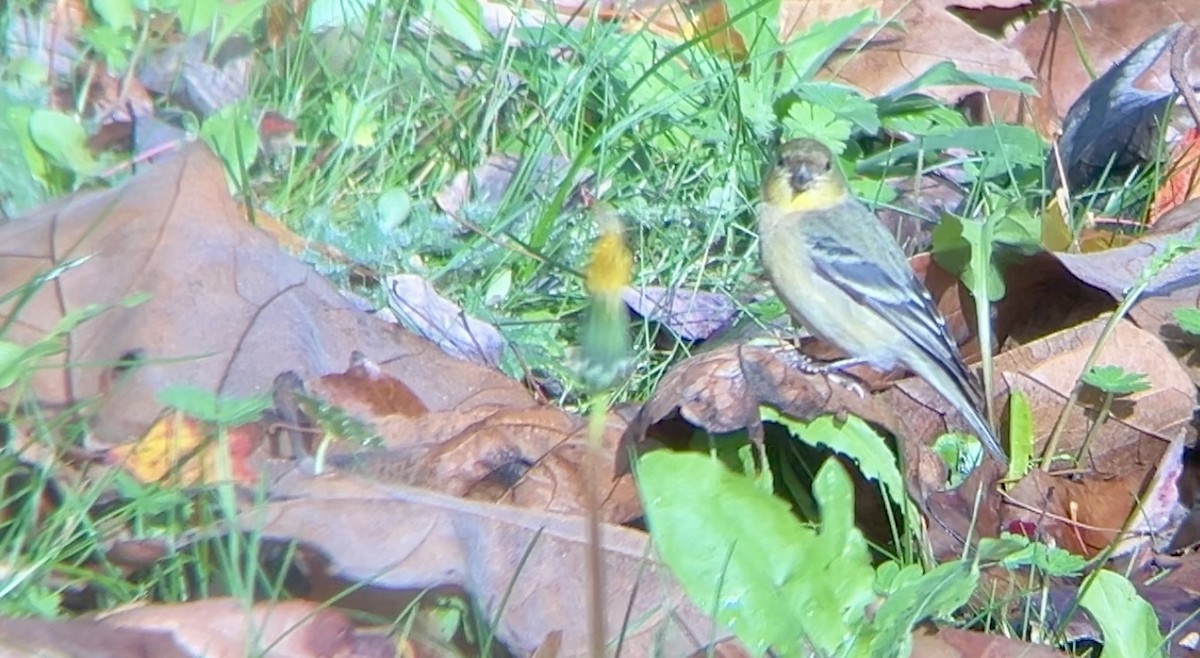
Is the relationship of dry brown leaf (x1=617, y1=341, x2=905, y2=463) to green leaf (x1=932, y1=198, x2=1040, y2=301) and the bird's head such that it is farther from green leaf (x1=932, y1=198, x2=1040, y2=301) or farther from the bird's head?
the bird's head

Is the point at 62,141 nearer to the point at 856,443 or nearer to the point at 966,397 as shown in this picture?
the point at 856,443

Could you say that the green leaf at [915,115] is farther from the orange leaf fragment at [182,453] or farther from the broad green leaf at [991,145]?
the orange leaf fragment at [182,453]

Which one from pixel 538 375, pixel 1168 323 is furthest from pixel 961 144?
pixel 538 375

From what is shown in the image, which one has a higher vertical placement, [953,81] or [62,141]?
[62,141]

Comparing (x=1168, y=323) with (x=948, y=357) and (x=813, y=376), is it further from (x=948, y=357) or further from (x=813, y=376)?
(x=813, y=376)

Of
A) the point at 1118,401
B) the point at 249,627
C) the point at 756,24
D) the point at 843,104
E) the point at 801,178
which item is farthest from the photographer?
the point at 756,24

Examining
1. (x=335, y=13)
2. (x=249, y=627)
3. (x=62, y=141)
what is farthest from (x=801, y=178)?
(x=249, y=627)

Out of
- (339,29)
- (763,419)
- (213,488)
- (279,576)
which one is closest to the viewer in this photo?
(279,576)
